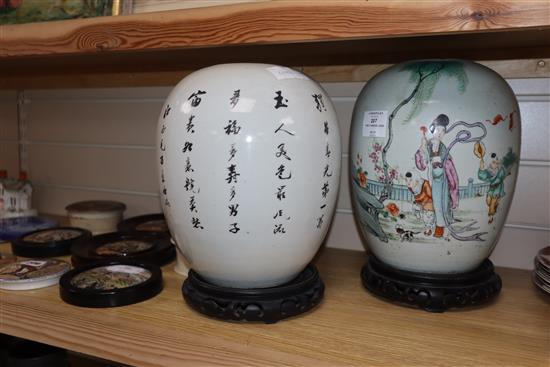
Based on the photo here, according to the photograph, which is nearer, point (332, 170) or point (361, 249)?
point (332, 170)

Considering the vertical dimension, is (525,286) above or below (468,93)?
below

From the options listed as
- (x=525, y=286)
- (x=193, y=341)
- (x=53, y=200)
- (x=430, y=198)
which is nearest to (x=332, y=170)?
(x=430, y=198)

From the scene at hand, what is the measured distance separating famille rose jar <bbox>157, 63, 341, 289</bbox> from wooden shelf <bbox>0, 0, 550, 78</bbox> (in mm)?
71

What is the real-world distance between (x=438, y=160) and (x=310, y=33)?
0.24 metres

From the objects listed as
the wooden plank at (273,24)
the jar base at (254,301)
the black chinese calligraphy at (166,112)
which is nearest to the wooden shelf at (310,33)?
the wooden plank at (273,24)

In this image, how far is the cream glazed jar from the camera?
0.69m

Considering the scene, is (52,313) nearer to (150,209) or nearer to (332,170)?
(332,170)

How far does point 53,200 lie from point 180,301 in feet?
2.77

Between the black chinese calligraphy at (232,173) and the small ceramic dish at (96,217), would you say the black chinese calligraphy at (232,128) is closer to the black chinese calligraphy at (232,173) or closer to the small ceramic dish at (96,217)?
the black chinese calligraphy at (232,173)

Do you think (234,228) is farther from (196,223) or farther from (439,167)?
(439,167)

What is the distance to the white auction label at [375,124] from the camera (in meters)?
0.72

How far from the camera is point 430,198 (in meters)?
0.70

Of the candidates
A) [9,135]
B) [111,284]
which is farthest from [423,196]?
[9,135]

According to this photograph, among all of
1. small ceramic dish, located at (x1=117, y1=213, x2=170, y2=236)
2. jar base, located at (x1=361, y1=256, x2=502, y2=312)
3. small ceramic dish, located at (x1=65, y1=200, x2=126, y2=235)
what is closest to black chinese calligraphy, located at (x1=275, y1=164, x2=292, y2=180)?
jar base, located at (x1=361, y1=256, x2=502, y2=312)
